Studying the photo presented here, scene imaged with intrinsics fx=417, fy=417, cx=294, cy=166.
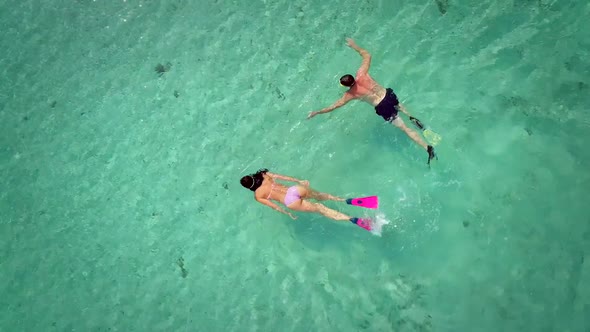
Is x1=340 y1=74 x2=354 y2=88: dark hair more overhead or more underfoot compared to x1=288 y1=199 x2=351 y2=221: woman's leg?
more overhead

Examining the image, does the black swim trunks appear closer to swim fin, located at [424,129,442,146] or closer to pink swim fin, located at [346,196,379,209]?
swim fin, located at [424,129,442,146]

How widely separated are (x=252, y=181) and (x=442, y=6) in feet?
16.4

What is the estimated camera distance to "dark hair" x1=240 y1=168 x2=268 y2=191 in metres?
5.76

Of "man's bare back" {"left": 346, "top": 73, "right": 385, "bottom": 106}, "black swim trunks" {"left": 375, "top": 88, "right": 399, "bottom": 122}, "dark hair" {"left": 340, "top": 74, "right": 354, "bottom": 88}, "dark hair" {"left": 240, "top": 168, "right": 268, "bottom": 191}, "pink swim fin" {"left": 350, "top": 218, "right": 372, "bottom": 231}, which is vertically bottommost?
"pink swim fin" {"left": 350, "top": 218, "right": 372, "bottom": 231}

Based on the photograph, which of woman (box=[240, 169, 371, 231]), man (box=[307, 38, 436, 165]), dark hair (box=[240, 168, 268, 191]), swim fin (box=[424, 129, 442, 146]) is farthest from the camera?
swim fin (box=[424, 129, 442, 146])

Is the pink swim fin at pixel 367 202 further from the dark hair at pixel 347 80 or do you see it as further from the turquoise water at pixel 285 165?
the dark hair at pixel 347 80

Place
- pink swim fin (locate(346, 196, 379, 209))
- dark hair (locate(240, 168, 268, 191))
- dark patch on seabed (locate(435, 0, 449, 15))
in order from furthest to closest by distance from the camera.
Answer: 1. dark patch on seabed (locate(435, 0, 449, 15))
2. pink swim fin (locate(346, 196, 379, 209))
3. dark hair (locate(240, 168, 268, 191))

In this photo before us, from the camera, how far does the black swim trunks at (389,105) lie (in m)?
6.19

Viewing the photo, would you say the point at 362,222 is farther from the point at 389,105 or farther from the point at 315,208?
the point at 389,105

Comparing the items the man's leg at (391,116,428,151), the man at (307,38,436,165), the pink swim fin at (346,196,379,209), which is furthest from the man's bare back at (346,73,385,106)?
the pink swim fin at (346,196,379,209)

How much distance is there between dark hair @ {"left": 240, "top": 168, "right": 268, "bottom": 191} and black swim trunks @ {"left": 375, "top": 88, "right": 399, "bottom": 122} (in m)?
2.01

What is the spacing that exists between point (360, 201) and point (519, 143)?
106 inches

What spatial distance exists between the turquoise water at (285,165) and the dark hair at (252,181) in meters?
1.45

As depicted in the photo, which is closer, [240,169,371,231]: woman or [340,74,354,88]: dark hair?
[340,74,354,88]: dark hair
